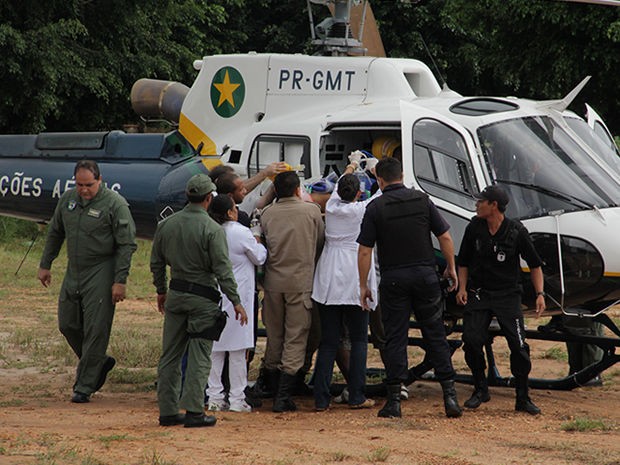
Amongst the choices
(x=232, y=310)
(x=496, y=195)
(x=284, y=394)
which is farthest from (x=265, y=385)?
(x=496, y=195)

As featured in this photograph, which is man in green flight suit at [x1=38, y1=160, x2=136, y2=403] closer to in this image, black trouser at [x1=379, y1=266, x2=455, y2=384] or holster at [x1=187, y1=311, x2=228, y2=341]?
holster at [x1=187, y1=311, x2=228, y2=341]

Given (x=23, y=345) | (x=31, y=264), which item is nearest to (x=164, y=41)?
(x=31, y=264)

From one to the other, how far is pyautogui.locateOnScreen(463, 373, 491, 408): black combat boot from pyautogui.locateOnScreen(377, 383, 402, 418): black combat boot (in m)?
0.68

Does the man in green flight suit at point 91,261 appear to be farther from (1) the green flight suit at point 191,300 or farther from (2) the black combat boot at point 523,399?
Result: (2) the black combat boot at point 523,399

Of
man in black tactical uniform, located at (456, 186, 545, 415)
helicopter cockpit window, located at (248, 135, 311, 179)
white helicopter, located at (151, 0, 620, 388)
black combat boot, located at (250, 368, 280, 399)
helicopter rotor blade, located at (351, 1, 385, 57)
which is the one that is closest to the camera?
man in black tactical uniform, located at (456, 186, 545, 415)

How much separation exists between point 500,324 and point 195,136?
3.58 m

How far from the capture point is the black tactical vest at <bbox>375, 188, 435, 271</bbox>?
25.5ft

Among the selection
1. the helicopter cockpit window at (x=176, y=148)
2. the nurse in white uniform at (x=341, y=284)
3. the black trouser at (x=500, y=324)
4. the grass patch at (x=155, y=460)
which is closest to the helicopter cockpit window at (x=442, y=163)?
the nurse in white uniform at (x=341, y=284)

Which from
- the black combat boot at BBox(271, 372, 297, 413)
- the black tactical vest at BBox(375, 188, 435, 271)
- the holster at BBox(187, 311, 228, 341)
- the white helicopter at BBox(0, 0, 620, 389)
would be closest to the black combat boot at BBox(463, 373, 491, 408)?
the white helicopter at BBox(0, 0, 620, 389)

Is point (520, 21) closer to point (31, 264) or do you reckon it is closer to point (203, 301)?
point (31, 264)

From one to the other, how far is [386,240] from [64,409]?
2.66 metres

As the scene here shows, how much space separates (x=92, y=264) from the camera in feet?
27.9

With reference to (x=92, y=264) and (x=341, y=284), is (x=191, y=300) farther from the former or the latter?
(x=92, y=264)

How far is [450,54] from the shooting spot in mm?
27656
